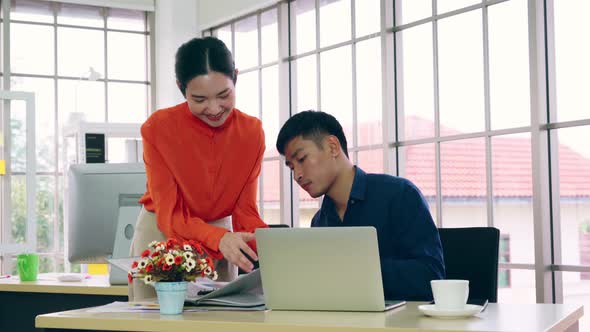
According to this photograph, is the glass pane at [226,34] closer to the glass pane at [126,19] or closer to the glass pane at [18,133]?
the glass pane at [126,19]

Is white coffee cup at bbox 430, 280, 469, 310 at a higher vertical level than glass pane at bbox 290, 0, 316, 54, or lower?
lower

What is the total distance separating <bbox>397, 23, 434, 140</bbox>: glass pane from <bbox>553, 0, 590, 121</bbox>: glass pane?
40.0 inches

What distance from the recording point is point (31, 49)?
286 inches

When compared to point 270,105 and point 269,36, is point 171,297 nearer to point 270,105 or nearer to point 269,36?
point 270,105

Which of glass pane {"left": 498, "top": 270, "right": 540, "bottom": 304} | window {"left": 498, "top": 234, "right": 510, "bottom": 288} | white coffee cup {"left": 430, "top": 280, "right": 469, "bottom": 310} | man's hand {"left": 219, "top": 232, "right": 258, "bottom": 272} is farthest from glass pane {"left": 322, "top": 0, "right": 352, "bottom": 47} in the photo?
white coffee cup {"left": 430, "top": 280, "right": 469, "bottom": 310}

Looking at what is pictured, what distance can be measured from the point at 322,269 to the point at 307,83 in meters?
4.67

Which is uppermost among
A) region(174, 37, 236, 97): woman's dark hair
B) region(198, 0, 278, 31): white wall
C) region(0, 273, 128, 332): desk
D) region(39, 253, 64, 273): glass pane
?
region(198, 0, 278, 31): white wall

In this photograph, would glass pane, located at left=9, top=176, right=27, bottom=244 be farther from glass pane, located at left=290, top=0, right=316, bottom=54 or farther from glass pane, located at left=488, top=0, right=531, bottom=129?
glass pane, located at left=488, top=0, right=531, bottom=129

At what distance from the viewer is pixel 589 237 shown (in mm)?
4262

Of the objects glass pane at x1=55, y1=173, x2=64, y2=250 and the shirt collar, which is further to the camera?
glass pane at x1=55, y1=173, x2=64, y2=250

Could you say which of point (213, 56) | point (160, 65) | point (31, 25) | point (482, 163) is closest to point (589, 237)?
point (482, 163)

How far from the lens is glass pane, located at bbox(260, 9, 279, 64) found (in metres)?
6.70

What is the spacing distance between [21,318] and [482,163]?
283cm

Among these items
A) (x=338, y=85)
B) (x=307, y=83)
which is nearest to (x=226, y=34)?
(x=307, y=83)
